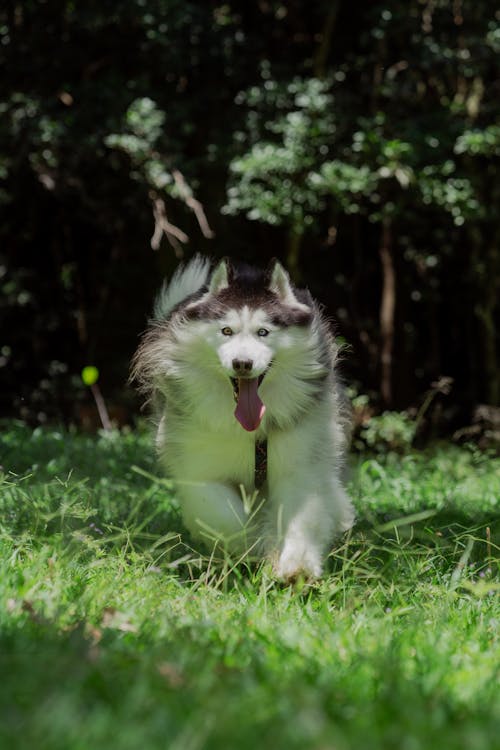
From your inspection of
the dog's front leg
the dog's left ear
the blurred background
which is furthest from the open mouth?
the blurred background

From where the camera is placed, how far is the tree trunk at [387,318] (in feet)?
34.3

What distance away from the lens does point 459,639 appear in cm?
266

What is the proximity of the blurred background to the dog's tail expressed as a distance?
10.9ft

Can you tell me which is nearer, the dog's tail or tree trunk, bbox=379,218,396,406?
the dog's tail

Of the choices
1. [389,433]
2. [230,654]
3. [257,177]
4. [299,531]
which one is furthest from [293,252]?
[230,654]

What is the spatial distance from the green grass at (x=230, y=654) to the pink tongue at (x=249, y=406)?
2.01ft

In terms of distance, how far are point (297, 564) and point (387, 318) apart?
745 cm

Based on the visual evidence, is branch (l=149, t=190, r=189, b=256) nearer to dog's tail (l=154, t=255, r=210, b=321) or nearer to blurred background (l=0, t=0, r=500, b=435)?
blurred background (l=0, t=0, r=500, b=435)

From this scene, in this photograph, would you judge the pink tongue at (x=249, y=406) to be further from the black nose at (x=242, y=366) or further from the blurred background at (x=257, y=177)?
the blurred background at (x=257, y=177)

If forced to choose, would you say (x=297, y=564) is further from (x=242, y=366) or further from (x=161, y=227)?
(x=161, y=227)

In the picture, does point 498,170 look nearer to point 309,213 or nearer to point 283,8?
point 309,213

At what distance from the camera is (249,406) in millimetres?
3641

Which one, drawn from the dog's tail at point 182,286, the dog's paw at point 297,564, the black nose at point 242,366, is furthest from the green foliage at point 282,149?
the dog's paw at point 297,564

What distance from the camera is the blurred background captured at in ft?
28.5
